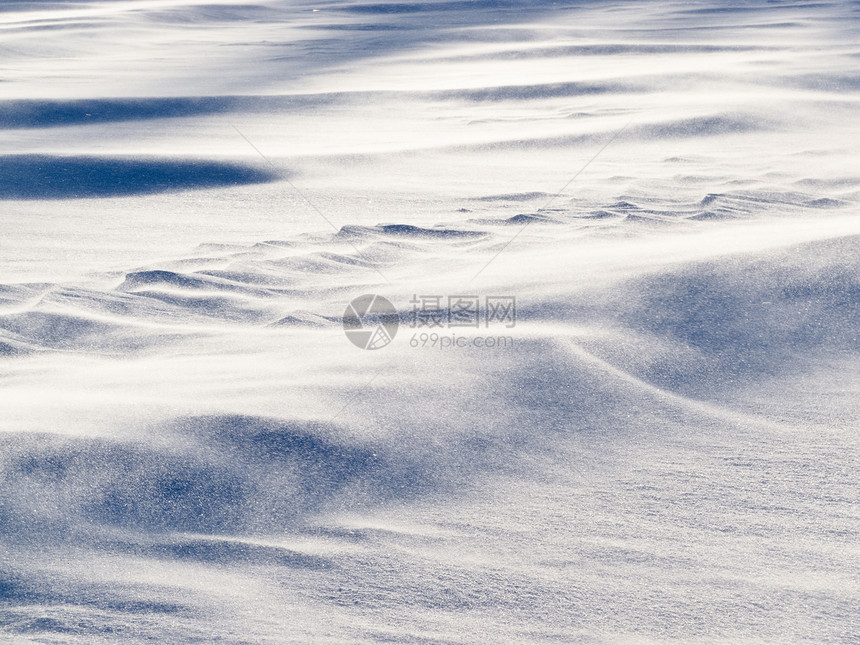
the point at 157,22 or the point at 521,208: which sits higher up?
the point at 157,22

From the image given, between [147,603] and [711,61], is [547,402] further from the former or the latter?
[711,61]

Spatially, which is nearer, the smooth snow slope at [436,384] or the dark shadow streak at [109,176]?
the smooth snow slope at [436,384]

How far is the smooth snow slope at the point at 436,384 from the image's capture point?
55.2 inches

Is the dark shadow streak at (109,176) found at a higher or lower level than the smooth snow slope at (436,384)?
higher

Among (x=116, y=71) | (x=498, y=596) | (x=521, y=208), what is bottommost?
(x=498, y=596)

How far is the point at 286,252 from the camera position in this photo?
2773 millimetres

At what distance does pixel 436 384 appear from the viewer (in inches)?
77.6

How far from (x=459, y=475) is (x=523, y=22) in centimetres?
679

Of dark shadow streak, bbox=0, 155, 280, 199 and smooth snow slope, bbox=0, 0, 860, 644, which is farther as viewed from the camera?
dark shadow streak, bbox=0, 155, 280, 199

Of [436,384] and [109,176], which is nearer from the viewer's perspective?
[436,384]

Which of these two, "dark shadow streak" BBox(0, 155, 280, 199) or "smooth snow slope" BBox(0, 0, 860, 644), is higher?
"dark shadow streak" BBox(0, 155, 280, 199)

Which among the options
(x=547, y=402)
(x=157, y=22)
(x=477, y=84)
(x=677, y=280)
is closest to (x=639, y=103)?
(x=477, y=84)

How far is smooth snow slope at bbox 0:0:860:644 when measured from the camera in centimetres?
140

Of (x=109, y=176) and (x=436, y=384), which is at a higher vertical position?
→ (x=109, y=176)
